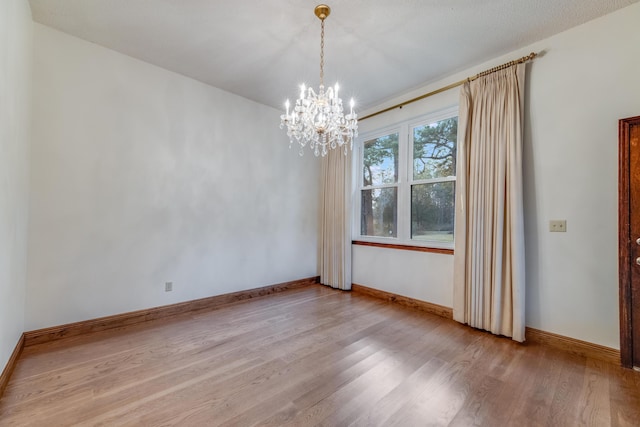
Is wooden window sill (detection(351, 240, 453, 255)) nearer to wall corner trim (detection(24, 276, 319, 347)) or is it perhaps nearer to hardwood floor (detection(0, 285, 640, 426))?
hardwood floor (detection(0, 285, 640, 426))

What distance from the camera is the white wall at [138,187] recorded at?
2510 millimetres

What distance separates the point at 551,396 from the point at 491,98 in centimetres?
264

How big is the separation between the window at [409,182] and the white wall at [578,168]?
839mm

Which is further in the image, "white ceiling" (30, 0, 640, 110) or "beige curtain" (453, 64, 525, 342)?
"beige curtain" (453, 64, 525, 342)

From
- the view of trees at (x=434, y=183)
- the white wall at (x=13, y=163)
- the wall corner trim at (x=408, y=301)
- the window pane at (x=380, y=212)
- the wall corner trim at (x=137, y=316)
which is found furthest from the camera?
the window pane at (x=380, y=212)

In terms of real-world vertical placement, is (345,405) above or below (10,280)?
below

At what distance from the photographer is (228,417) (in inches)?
62.2

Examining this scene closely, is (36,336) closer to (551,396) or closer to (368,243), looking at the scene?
(368,243)

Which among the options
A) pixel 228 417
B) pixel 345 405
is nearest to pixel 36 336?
pixel 228 417

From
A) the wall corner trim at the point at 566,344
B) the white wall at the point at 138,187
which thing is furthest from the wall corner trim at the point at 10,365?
the wall corner trim at the point at 566,344

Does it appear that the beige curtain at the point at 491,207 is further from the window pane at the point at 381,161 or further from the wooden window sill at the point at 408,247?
the window pane at the point at 381,161

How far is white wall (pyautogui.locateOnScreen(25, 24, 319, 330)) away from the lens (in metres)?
2.51

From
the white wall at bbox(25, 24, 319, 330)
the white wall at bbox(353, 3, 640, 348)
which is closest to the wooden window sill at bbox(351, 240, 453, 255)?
the white wall at bbox(353, 3, 640, 348)

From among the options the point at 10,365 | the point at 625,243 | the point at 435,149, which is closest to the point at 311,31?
the point at 435,149
